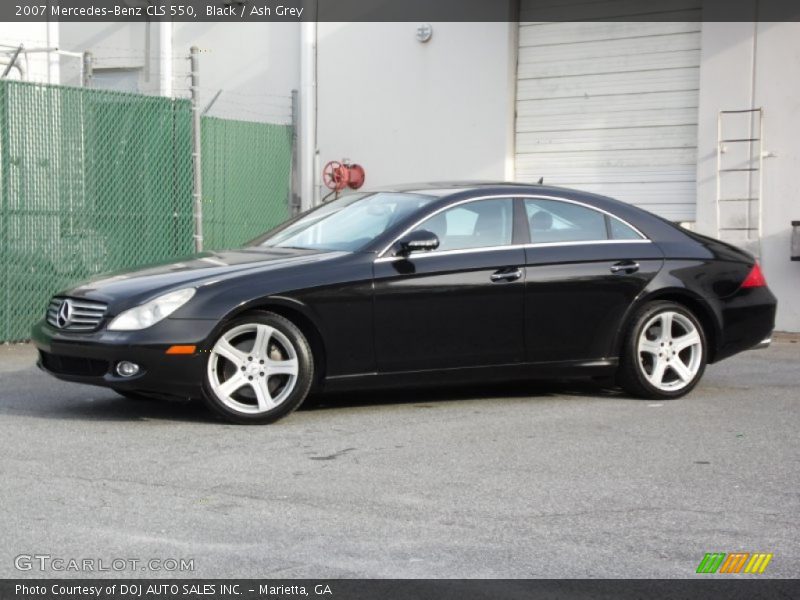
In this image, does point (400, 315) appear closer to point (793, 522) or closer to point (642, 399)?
point (642, 399)

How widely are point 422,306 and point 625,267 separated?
1516mm

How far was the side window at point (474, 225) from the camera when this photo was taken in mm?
8742

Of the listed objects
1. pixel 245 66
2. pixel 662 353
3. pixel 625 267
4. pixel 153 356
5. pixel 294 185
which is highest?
pixel 245 66

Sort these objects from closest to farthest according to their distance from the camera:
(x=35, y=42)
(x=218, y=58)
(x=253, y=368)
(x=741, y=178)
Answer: (x=253, y=368)
(x=741, y=178)
(x=35, y=42)
(x=218, y=58)

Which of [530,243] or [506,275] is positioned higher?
[530,243]

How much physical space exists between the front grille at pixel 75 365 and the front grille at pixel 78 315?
0.18 m

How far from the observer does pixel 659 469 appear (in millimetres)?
6809

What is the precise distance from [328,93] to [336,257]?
9.81 metres

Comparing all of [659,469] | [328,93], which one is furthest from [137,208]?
[659,469]

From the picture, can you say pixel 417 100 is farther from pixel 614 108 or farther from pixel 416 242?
pixel 416 242

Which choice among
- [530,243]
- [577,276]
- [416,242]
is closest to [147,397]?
[416,242]

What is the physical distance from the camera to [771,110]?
48.0ft

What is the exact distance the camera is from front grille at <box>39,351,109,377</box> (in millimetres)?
7891

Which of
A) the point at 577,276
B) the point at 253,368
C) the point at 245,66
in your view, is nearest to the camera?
the point at 253,368
